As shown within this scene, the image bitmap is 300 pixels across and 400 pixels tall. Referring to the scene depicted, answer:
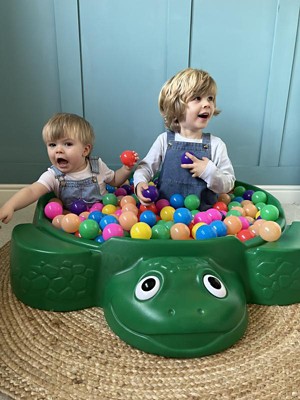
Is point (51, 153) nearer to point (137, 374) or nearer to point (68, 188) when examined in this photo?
point (68, 188)

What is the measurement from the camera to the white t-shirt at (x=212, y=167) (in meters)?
1.25

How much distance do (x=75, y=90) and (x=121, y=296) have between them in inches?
40.4

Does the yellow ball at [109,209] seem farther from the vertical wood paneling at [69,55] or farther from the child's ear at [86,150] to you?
the vertical wood paneling at [69,55]

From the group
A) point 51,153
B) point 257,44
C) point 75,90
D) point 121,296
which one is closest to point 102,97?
point 75,90

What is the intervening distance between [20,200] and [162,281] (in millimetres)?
534

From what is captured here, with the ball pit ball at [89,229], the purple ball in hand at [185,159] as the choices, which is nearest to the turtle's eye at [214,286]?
the ball pit ball at [89,229]

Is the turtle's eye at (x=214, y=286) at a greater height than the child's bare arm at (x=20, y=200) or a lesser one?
lesser

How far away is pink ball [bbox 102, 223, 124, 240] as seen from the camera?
1.06 m

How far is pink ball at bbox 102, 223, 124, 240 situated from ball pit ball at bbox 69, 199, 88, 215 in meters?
0.23

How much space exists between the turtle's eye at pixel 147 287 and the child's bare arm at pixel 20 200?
45cm

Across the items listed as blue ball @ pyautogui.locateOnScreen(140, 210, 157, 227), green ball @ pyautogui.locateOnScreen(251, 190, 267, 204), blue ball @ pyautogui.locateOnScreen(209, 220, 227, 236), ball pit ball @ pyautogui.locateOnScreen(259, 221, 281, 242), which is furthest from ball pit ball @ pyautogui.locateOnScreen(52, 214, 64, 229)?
green ball @ pyautogui.locateOnScreen(251, 190, 267, 204)

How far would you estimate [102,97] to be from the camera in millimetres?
1673

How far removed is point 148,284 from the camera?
3.01 feet

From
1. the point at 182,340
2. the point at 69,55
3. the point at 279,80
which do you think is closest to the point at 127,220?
the point at 182,340
